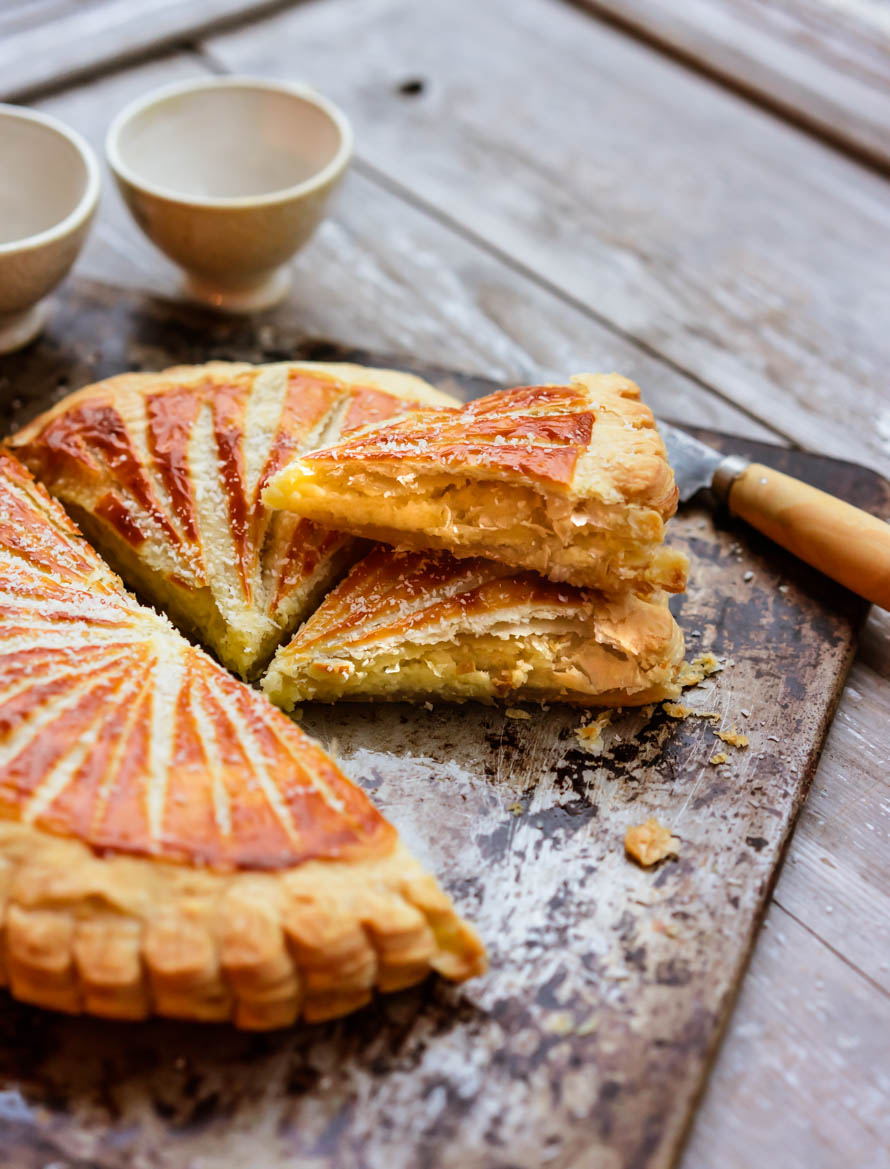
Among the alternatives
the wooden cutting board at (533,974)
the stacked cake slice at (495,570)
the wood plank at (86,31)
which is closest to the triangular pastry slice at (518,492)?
the stacked cake slice at (495,570)

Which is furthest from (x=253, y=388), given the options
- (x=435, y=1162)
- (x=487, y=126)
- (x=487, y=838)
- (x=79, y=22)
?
(x=79, y=22)

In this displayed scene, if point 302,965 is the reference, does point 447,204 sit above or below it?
above

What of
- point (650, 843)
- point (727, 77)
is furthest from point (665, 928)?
point (727, 77)

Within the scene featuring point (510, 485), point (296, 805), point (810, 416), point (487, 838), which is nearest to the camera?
point (296, 805)

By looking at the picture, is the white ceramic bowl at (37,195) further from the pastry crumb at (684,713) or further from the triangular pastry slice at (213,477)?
the pastry crumb at (684,713)

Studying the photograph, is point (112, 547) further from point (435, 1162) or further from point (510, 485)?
point (435, 1162)

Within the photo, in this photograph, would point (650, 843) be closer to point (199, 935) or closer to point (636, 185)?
point (199, 935)
